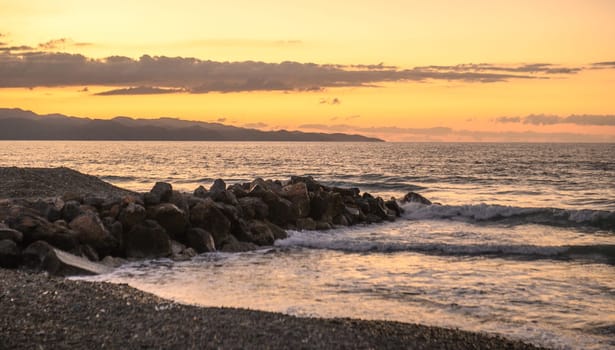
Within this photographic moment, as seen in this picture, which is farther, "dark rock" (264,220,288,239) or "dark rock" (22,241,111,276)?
"dark rock" (264,220,288,239)

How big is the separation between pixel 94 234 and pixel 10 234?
1992 mm

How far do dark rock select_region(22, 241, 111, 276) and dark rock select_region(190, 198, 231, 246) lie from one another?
438cm

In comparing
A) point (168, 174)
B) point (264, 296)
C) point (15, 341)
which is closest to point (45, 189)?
point (264, 296)

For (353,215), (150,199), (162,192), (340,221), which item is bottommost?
(340,221)

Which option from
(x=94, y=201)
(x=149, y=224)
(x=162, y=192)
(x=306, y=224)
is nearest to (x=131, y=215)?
(x=149, y=224)

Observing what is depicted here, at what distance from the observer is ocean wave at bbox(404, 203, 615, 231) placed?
2459 centimetres

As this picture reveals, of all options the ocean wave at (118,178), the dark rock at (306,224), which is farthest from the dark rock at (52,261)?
the ocean wave at (118,178)

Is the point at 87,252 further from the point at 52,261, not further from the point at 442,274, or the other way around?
the point at 442,274

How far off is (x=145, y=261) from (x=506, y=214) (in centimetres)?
1577

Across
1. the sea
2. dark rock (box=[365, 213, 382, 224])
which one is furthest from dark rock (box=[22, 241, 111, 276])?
dark rock (box=[365, 213, 382, 224])

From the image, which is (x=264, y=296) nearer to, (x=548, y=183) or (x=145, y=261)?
(x=145, y=261)

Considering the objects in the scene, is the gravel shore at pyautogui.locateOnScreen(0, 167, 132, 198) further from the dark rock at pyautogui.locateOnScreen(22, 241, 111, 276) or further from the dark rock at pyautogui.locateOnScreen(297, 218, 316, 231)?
the dark rock at pyautogui.locateOnScreen(22, 241, 111, 276)

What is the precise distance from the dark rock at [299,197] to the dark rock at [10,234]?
9534 mm

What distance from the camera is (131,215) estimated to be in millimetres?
16734
